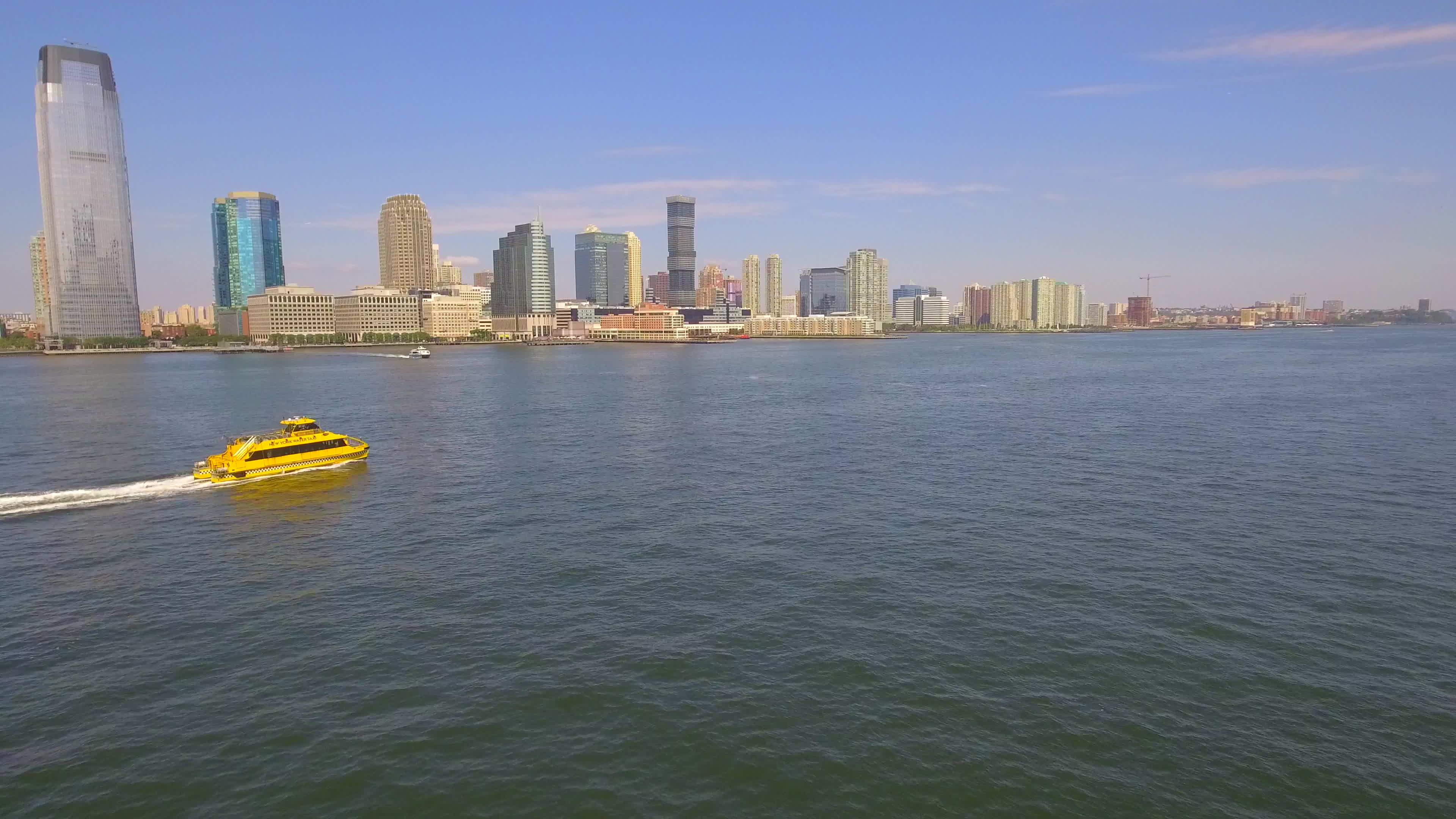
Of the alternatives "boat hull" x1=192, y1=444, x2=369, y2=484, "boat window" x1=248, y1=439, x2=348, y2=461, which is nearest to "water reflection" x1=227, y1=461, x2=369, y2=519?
"boat hull" x1=192, y1=444, x2=369, y2=484

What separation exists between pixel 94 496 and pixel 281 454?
1128 centimetres

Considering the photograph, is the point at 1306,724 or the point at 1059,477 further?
the point at 1059,477

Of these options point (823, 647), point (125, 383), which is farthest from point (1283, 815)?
point (125, 383)

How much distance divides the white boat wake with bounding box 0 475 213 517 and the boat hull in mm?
706

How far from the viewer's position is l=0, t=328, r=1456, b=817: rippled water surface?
21047mm

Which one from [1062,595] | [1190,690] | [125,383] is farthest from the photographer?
[125,383]

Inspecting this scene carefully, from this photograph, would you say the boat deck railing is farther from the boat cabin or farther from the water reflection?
the water reflection

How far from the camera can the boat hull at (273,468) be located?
2183 inches

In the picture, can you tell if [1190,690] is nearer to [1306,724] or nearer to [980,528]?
[1306,724]

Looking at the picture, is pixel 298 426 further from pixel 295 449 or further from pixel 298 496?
pixel 298 496

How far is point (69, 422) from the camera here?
8412cm

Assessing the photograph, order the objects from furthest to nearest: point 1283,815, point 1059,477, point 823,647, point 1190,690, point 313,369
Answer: point 313,369 < point 1059,477 < point 823,647 < point 1190,690 < point 1283,815

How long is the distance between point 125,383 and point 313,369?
40100 millimetres

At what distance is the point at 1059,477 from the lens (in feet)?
177
